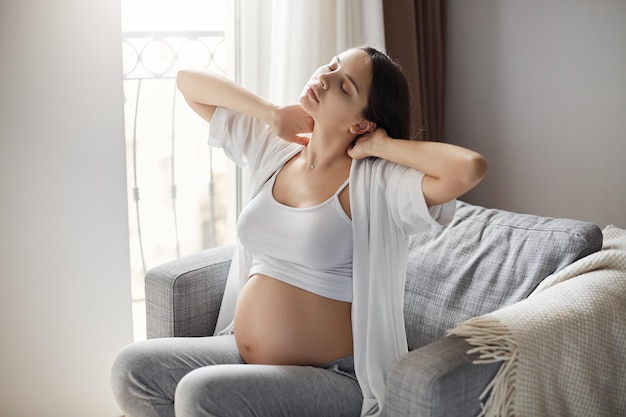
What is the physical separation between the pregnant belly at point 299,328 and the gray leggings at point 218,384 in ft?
0.15

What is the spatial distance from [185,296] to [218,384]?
487mm

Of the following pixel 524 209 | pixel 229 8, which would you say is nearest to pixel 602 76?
pixel 524 209

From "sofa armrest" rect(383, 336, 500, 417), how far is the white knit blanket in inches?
1.1

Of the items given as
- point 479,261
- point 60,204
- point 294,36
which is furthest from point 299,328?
point 294,36

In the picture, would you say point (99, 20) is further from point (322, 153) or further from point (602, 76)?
point (602, 76)

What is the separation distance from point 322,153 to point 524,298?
59cm

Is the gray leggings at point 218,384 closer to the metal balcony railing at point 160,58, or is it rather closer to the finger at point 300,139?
the finger at point 300,139

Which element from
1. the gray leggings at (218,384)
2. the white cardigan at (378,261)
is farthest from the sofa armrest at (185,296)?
the white cardigan at (378,261)

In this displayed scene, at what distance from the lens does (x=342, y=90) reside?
183cm

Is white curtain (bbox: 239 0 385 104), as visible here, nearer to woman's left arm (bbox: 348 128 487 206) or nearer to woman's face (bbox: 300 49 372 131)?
woman's face (bbox: 300 49 372 131)

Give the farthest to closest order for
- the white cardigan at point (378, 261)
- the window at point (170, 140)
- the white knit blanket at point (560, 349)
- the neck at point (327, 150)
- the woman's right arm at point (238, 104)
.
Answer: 1. the window at point (170, 140)
2. the woman's right arm at point (238, 104)
3. the neck at point (327, 150)
4. the white cardigan at point (378, 261)
5. the white knit blanket at point (560, 349)

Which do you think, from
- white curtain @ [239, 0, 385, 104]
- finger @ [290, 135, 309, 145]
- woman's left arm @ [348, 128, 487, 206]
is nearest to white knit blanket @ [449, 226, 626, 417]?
woman's left arm @ [348, 128, 487, 206]

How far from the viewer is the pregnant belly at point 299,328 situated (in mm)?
1821

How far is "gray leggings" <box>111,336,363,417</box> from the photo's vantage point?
1630mm
